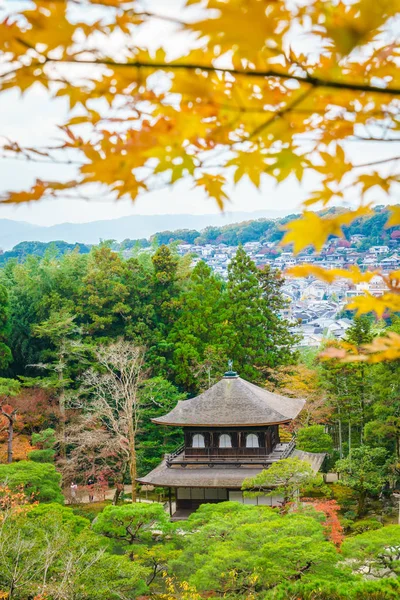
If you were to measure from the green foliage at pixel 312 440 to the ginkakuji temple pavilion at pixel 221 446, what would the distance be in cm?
219

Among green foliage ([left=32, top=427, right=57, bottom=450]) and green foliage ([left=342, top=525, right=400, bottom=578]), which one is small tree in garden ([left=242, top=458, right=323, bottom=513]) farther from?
green foliage ([left=32, top=427, right=57, bottom=450])

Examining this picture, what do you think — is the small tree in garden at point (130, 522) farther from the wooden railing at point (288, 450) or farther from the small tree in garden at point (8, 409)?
the small tree in garden at point (8, 409)

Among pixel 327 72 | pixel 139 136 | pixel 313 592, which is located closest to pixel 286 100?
pixel 327 72

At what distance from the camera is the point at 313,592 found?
6484mm

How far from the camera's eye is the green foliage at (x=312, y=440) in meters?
18.1

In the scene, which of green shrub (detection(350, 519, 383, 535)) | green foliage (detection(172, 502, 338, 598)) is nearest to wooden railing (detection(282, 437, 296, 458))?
green shrub (detection(350, 519, 383, 535))

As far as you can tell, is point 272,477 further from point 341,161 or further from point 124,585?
point 341,161

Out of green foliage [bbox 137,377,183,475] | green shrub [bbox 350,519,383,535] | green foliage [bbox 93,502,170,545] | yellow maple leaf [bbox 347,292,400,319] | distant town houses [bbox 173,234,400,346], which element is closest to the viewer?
yellow maple leaf [bbox 347,292,400,319]

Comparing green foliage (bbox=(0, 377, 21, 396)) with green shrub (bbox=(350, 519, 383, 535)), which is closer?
green shrub (bbox=(350, 519, 383, 535))

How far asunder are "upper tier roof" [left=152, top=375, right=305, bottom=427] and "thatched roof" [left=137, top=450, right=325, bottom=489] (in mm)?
1045

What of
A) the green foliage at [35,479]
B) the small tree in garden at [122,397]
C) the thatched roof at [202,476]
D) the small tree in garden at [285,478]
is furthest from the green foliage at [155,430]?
the small tree in garden at [285,478]

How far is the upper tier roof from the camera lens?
14.8 meters

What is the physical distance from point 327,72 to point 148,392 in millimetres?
17574

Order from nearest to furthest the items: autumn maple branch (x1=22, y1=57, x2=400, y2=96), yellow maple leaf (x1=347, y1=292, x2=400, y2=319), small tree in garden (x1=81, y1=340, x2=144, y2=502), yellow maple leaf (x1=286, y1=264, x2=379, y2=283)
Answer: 1. autumn maple branch (x1=22, y1=57, x2=400, y2=96)
2. yellow maple leaf (x1=286, y1=264, x2=379, y2=283)
3. yellow maple leaf (x1=347, y1=292, x2=400, y2=319)
4. small tree in garden (x1=81, y1=340, x2=144, y2=502)
